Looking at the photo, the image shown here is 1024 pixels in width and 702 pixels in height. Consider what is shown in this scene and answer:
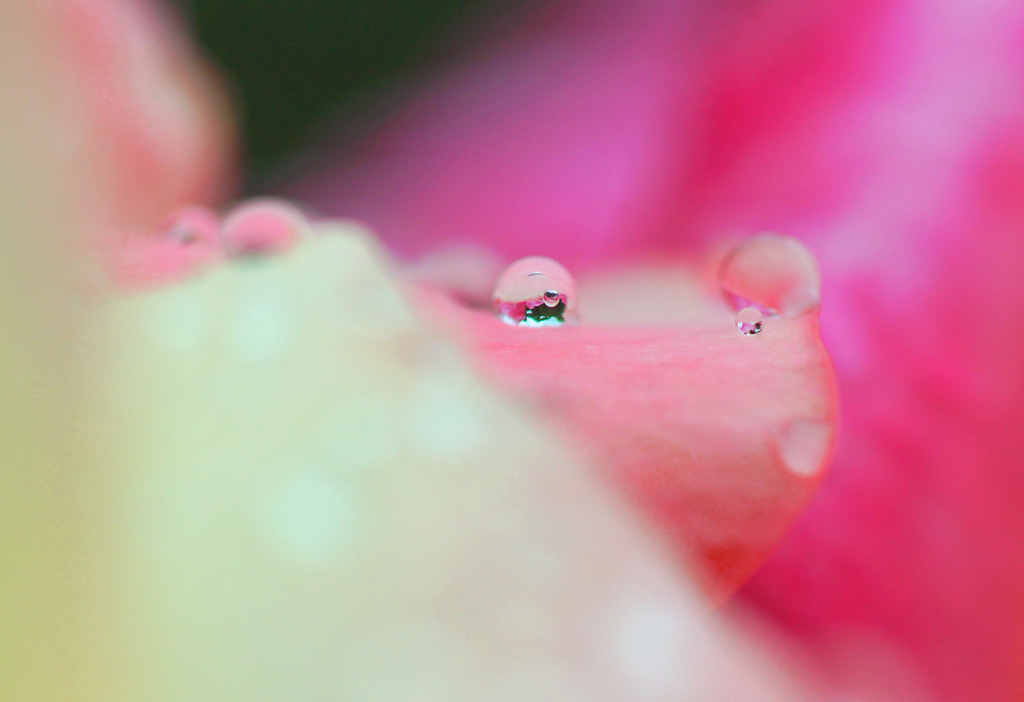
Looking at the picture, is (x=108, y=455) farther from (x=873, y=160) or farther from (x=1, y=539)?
(x=873, y=160)

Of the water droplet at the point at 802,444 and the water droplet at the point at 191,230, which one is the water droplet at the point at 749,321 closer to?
the water droplet at the point at 802,444

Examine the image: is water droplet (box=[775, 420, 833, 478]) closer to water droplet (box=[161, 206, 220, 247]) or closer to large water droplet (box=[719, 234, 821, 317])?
large water droplet (box=[719, 234, 821, 317])

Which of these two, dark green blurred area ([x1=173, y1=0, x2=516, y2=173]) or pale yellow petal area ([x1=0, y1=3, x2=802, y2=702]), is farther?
dark green blurred area ([x1=173, y1=0, x2=516, y2=173])

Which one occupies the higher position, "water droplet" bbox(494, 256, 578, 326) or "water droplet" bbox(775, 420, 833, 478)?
"water droplet" bbox(494, 256, 578, 326)

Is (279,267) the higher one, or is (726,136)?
(726,136)

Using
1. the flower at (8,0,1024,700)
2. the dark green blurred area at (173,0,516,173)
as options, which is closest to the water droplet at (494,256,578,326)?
the flower at (8,0,1024,700)

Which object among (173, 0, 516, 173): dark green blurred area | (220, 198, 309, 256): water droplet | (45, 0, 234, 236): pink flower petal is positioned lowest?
(220, 198, 309, 256): water droplet

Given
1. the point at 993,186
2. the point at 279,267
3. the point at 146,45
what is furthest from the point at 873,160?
the point at 146,45
